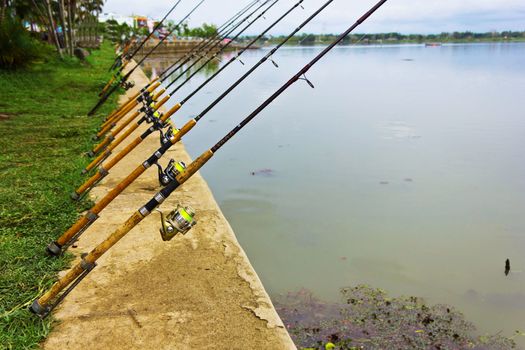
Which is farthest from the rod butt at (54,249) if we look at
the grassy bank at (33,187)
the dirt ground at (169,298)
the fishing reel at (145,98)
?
the fishing reel at (145,98)

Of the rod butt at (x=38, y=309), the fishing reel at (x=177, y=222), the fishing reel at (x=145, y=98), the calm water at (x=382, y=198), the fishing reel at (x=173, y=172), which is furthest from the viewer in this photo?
the fishing reel at (x=145, y=98)

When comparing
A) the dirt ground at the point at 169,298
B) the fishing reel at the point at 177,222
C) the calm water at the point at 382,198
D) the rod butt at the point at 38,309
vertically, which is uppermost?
the fishing reel at the point at 177,222

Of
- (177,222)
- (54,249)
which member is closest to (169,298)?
(177,222)

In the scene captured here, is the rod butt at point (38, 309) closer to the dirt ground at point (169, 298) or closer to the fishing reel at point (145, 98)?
the dirt ground at point (169, 298)

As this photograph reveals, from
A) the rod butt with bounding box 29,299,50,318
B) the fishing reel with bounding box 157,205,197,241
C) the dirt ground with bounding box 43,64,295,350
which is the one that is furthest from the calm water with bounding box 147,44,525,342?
the rod butt with bounding box 29,299,50,318

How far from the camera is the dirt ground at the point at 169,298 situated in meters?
→ 2.50

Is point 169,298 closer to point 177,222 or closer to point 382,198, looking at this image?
point 177,222

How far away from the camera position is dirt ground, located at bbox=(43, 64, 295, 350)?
8.20 feet

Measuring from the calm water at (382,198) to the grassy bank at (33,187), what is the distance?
1906 millimetres

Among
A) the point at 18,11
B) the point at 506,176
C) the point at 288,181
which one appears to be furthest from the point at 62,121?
the point at 18,11

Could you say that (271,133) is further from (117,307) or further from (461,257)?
(117,307)

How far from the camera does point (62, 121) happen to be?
7.91 m

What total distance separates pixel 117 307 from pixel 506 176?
6.97 m

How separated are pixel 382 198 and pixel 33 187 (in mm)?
4361
